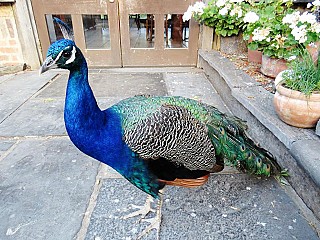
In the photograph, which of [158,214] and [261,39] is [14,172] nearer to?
[158,214]

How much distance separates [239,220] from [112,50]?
3422 millimetres

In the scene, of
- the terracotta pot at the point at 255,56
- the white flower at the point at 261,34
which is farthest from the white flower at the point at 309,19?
the terracotta pot at the point at 255,56

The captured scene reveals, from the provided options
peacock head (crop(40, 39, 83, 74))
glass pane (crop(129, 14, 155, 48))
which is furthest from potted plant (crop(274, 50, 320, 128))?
glass pane (crop(129, 14, 155, 48))

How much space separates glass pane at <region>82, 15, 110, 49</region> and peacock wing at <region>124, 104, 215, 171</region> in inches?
123

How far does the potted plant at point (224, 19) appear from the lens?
317cm

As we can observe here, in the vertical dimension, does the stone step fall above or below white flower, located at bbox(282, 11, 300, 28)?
below

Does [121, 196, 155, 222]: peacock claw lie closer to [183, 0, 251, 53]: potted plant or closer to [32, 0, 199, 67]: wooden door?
[183, 0, 251, 53]: potted plant

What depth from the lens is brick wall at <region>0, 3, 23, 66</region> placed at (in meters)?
3.80

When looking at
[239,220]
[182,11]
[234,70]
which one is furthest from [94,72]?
[239,220]

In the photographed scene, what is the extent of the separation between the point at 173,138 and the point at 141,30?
315 cm

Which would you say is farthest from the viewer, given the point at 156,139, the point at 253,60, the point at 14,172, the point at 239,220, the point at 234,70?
the point at 253,60

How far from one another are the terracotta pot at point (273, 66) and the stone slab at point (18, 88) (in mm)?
2839

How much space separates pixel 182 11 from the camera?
394 cm

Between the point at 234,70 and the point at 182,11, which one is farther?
the point at 182,11
